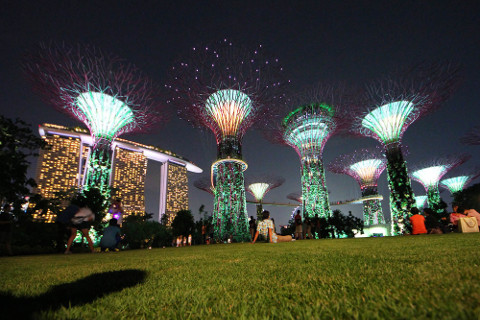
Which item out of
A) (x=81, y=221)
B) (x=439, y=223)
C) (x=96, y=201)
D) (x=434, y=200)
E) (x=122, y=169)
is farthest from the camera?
(x=122, y=169)

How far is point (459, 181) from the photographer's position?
5359 centimetres

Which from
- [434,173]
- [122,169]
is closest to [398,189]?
[434,173]

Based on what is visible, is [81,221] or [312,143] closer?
[81,221]

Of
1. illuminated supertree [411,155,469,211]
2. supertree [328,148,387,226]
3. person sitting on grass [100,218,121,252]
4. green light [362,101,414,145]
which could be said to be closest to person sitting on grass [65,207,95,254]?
person sitting on grass [100,218,121,252]

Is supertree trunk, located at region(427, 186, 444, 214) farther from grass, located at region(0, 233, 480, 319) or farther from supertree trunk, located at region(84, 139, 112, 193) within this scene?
grass, located at region(0, 233, 480, 319)

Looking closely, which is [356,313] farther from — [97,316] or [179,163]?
[179,163]

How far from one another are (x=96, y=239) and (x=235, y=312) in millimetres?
26422

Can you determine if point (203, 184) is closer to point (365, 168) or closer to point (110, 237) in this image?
point (365, 168)

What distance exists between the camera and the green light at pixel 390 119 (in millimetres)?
24594

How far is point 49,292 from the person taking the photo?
2197mm

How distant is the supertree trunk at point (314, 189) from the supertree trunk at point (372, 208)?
2383 cm

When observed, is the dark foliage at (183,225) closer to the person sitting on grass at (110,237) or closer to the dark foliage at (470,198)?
the person sitting on grass at (110,237)

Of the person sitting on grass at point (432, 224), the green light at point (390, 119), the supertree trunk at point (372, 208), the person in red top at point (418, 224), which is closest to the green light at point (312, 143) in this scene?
the green light at point (390, 119)

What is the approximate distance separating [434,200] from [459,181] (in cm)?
1460
